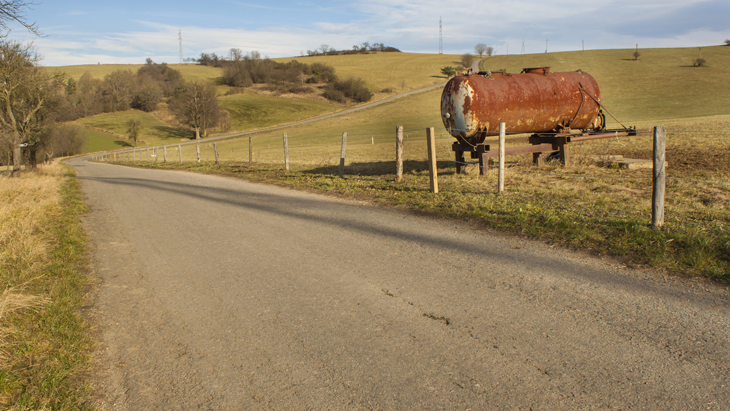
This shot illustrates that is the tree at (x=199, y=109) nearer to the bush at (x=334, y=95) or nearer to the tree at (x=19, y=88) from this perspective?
the bush at (x=334, y=95)

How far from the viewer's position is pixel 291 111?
79.9m

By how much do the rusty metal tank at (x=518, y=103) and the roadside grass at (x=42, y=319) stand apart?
9.37 m

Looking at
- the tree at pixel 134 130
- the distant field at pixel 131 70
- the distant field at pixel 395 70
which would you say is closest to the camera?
the tree at pixel 134 130

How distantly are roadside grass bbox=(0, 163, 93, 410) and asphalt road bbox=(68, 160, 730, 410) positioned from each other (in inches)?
6.8

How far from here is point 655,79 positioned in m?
57.9

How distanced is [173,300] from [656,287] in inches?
183

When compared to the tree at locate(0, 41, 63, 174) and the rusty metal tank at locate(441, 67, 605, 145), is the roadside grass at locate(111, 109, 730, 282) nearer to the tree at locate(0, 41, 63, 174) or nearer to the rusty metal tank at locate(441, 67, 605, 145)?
the rusty metal tank at locate(441, 67, 605, 145)

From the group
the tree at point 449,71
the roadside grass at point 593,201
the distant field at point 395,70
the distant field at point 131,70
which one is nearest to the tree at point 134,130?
the distant field at point 131,70

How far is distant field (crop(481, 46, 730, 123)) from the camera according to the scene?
40.9 metres

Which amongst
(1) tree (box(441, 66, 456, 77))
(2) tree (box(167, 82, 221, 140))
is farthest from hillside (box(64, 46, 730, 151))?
(2) tree (box(167, 82, 221, 140))

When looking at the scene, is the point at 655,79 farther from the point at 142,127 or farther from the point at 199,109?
the point at 142,127

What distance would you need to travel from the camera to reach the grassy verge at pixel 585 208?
201 inches

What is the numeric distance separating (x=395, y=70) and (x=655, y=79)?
57440mm

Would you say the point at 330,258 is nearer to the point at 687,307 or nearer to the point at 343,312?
the point at 343,312
